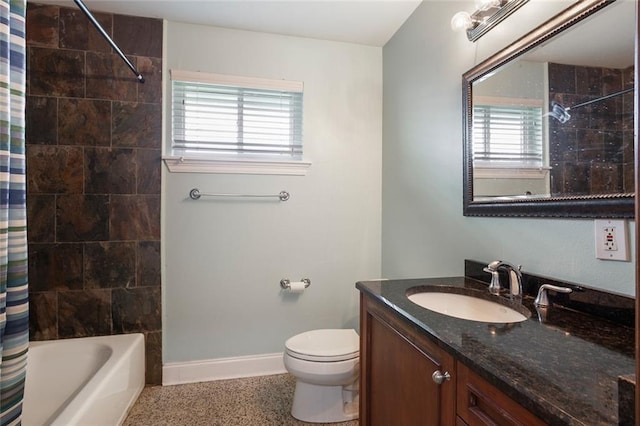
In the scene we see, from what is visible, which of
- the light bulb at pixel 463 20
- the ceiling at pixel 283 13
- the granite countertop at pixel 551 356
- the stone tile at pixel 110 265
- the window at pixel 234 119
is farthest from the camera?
the window at pixel 234 119

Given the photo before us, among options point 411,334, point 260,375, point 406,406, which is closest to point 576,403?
point 411,334

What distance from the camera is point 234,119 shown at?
7.55 ft

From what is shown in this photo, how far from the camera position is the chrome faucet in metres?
1.19

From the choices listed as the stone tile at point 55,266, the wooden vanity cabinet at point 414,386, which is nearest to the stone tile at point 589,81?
the wooden vanity cabinet at point 414,386

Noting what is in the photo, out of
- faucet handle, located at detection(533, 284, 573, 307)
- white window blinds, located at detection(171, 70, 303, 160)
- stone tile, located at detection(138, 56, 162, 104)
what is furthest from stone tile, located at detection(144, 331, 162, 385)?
faucet handle, located at detection(533, 284, 573, 307)

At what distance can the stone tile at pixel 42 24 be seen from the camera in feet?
6.61

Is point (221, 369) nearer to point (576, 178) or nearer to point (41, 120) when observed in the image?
point (41, 120)

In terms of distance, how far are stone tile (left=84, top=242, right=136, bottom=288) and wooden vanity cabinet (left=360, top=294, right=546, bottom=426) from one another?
64.0 inches

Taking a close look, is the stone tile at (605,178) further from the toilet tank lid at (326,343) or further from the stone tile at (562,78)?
the toilet tank lid at (326,343)

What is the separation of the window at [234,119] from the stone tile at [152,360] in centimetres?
121

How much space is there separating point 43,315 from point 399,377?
2.23 meters

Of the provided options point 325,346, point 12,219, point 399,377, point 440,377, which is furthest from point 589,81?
point 12,219

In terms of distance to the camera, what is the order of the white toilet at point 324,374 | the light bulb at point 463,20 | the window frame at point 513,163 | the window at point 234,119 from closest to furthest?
the window frame at point 513,163 < the light bulb at point 463,20 < the white toilet at point 324,374 < the window at point 234,119

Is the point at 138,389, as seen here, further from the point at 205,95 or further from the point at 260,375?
the point at 205,95
